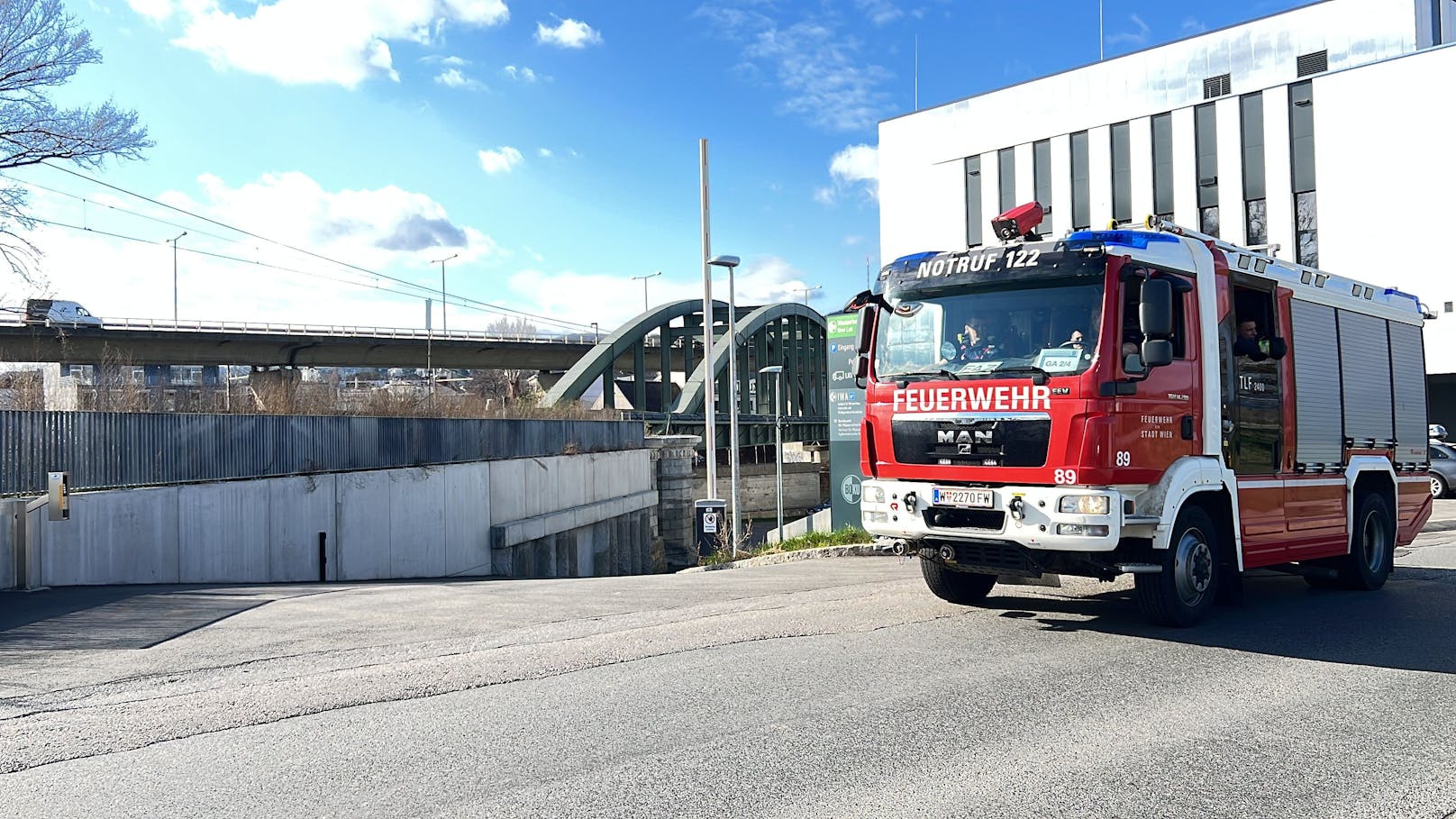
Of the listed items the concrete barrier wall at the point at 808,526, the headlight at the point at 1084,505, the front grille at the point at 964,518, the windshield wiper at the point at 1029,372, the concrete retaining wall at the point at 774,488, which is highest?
the windshield wiper at the point at 1029,372

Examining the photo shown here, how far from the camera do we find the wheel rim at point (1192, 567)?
8.63m

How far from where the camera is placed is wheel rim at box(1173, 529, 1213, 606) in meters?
8.63

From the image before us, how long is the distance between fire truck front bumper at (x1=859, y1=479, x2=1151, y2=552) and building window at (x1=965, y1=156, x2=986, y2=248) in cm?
4094

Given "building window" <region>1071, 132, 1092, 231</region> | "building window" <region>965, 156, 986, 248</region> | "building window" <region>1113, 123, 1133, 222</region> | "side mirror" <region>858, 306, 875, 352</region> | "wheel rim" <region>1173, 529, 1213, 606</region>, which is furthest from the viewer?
"building window" <region>965, 156, 986, 248</region>

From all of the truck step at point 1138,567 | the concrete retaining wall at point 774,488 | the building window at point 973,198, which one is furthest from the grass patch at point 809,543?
the concrete retaining wall at point 774,488

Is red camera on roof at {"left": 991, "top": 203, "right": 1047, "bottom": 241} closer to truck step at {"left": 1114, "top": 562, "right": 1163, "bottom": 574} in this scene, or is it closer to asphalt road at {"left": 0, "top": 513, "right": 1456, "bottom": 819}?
truck step at {"left": 1114, "top": 562, "right": 1163, "bottom": 574}

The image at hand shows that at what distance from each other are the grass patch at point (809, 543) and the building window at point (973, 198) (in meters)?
30.5

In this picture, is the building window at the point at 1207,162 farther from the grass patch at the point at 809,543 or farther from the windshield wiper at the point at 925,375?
the windshield wiper at the point at 925,375

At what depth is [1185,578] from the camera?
28.5 feet

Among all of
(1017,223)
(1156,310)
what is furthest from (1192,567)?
(1017,223)

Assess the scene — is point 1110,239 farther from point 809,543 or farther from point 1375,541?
point 809,543

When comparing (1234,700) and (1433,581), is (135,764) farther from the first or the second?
(1433,581)

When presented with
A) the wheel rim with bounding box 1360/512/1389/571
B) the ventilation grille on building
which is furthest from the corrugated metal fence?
the ventilation grille on building

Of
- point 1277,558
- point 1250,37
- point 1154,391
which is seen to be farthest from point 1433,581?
point 1250,37
